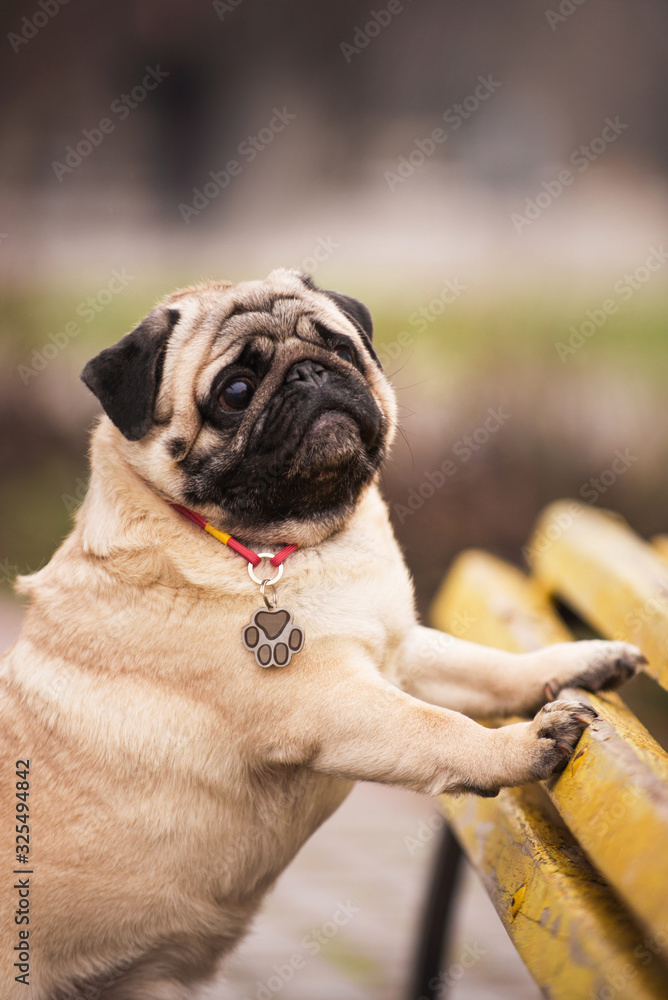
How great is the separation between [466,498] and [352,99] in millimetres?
2914

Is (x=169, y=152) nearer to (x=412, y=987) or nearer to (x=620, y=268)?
(x=620, y=268)

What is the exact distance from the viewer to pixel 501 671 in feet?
6.66

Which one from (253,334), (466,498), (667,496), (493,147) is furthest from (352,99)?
(253,334)

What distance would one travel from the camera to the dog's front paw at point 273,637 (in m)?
1.68

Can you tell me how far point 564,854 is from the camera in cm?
145

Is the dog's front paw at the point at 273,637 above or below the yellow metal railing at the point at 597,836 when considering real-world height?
below

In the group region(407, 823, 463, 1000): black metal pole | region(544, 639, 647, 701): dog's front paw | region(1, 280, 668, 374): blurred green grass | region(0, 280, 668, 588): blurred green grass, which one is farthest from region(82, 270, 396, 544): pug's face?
region(1, 280, 668, 374): blurred green grass

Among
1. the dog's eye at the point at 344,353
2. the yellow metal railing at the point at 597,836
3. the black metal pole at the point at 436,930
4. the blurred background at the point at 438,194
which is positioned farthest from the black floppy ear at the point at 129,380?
the blurred background at the point at 438,194

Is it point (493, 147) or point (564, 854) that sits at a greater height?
point (493, 147)

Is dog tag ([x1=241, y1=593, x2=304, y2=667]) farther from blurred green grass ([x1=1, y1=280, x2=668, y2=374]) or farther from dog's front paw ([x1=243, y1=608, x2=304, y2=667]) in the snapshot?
blurred green grass ([x1=1, y1=280, x2=668, y2=374])

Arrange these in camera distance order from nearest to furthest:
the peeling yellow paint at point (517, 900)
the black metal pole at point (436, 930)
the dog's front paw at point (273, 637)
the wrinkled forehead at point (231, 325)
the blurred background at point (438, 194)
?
the peeling yellow paint at point (517, 900) < the dog's front paw at point (273, 637) < the wrinkled forehead at point (231, 325) < the black metal pole at point (436, 930) < the blurred background at point (438, 194)

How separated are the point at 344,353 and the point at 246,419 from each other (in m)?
0.44

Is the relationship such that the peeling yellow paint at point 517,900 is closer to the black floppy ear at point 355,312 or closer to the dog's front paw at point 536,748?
the dog's front paw at point 536,748

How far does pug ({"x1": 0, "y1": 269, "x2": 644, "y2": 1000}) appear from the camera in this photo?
169 centimetres
